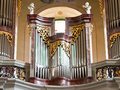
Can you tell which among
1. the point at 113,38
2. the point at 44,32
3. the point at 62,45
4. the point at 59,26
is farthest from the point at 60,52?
the point at 59,26

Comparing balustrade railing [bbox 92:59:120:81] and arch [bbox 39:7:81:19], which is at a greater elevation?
arch [bbox 39:7:81:19]

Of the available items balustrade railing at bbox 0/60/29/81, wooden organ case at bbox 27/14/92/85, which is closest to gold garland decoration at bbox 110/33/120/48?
wooden organ case at bbox 27/14/92/85

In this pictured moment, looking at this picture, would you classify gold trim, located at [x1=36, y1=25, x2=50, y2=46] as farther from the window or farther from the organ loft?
the window

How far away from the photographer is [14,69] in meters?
14.3

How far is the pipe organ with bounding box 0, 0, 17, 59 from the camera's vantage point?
16133mm

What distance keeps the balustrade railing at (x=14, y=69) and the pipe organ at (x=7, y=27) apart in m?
1.35

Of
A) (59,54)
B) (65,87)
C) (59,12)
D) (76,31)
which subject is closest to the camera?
(65,87)

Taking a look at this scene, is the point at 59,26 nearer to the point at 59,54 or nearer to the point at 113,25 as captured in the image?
the point at 113,25

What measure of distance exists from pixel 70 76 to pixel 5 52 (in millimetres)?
3094

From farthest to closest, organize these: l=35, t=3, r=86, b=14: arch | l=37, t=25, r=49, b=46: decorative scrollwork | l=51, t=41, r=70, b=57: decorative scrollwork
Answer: l=35, t=3, r=86, b=14: arch < l=37, t=25, r=49, b=46: decorative scrollwork < l=51, t=41, r=70, b=57: decorative scrollwork

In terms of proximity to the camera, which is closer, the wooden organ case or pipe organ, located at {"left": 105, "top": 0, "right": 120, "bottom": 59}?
the wooden organ case

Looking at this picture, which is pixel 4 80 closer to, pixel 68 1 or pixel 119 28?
pixel 119 28

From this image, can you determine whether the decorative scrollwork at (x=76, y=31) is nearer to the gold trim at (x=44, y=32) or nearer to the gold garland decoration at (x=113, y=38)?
the gold trim at (x=44, y=32)

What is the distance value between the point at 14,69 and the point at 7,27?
10.2 ft
